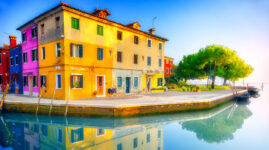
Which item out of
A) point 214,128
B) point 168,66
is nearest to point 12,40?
point 214,128

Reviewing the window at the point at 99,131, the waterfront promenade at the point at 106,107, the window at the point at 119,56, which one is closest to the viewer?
the window at the point at 99,131

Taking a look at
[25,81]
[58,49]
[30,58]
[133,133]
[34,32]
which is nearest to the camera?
[133,133]

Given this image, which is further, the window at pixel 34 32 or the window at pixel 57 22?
the window at pixel 34 32

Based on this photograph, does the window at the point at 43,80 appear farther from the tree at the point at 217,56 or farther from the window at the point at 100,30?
the tree at the point at 217,56

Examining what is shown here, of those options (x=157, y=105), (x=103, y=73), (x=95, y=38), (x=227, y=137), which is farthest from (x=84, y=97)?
(x=227, y=137)

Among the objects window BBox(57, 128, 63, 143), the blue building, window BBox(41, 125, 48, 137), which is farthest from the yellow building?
the blue building

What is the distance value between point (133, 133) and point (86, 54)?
989 cm

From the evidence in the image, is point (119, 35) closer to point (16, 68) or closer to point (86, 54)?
point (86, 54)

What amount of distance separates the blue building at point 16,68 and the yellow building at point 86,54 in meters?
6.72

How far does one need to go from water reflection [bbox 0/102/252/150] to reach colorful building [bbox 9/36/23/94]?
932cm

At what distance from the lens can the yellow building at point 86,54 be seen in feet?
45.3

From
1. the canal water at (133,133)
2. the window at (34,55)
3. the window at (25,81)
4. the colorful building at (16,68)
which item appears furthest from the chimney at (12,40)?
the canal water at (133,133)

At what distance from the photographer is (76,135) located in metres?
8.73

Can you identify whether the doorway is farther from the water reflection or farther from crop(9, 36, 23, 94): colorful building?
crop(9, 36, 23, 94): colorful building
